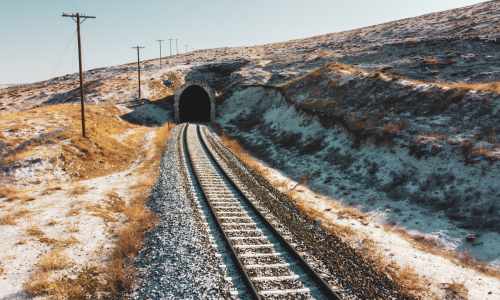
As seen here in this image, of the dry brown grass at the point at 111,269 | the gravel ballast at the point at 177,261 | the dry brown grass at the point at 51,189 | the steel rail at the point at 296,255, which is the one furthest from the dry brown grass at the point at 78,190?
the steel rail at the point at 296,255

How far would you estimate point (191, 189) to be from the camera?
12.2m

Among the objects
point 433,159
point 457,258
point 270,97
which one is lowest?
point 457,258

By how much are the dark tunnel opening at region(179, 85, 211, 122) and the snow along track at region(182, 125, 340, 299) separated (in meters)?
33.0

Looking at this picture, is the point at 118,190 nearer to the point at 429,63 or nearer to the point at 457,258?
the point at 457,258

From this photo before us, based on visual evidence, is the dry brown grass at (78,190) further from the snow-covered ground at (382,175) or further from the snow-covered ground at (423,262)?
the snow-covered ground at (423,262)

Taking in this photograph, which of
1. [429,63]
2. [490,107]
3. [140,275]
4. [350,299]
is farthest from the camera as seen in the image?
[429,63]

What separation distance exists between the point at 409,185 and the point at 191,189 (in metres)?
10.4

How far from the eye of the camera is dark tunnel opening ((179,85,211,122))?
43.6 metres

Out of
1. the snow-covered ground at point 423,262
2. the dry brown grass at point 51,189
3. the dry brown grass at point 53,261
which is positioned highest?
the dry brown grass at point 51,189

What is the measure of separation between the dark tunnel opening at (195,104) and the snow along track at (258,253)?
108 feet

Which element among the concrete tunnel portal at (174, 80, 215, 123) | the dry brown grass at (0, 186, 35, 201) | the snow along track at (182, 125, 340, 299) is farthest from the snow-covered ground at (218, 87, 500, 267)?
the concrete tunnel portal at (174, 80, 215, 123)

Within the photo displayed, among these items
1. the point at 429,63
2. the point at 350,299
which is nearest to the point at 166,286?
the point at 350,299

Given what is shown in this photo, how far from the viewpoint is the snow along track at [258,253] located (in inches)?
233

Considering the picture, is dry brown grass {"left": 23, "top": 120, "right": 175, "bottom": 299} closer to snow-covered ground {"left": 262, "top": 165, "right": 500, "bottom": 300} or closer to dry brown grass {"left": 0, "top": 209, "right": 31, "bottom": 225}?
dry brown grass {"left": 0, "top": 209, "right": 31, "bottom": 225}
